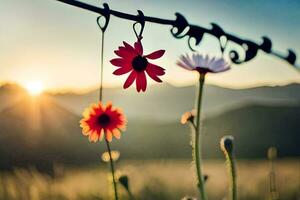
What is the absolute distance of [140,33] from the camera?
1045mm

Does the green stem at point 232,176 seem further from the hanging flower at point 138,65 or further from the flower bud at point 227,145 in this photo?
the hanging flower at point 138,65

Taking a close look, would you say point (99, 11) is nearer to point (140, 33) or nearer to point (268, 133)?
point (140, 33)

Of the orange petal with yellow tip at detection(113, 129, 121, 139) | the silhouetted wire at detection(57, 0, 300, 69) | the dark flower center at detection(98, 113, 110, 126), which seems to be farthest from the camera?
the dark flower center at detection(98, 113, 110, 126)

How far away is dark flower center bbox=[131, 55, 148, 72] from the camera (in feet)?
3.59

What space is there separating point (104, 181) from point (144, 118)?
1066 cm

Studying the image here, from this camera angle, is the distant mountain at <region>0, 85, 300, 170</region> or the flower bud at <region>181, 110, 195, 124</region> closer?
the flower bud at <region>181, 110, 195, 124</region>

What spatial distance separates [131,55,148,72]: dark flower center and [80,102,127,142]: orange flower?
489 mm

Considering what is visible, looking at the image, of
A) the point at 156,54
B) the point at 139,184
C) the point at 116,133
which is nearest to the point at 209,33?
the point at 156,54

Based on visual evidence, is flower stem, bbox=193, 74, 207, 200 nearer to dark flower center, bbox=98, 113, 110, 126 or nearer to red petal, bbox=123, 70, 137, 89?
red petal, bbox=123, 70, 137, 89

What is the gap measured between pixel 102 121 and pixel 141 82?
515 millimetres

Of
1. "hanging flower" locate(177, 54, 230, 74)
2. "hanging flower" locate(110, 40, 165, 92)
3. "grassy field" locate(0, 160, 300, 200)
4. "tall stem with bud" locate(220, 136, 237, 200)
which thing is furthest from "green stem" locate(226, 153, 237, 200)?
"grassy field" locate(0, 160, 300, 200)

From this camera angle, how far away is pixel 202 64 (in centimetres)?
136

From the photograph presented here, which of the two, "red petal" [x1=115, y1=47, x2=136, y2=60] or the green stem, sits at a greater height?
"red petal" [x1=115, y1=47, x2=136, y2=60]

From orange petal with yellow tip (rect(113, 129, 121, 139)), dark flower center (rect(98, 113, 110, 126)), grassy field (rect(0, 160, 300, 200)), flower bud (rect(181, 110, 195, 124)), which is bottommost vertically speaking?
grassy field (rect(0, 160, 300, 200))
